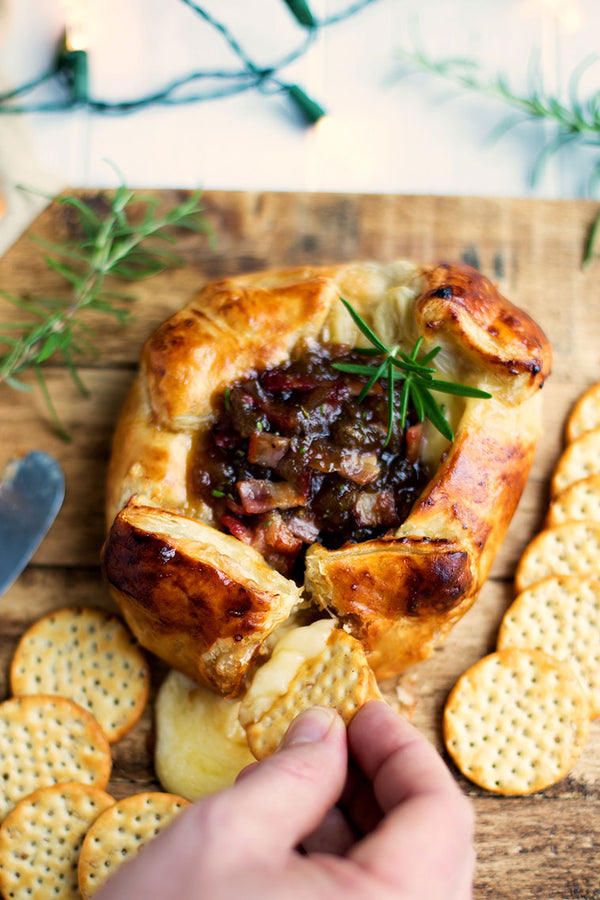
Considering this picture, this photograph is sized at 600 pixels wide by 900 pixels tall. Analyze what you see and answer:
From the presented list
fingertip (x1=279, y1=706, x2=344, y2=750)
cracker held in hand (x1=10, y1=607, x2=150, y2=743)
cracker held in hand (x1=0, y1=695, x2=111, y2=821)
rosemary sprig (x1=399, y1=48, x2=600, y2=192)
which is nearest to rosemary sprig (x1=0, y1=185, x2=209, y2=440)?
cracker held in hand (x1=10, y1=607, x2=150, y2=743)

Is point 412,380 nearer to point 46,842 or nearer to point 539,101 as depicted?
point 539,101

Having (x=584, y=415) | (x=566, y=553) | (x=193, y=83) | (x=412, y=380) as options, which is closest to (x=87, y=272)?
(x=193, y=83)

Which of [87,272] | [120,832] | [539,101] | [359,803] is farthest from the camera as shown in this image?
[539,101]

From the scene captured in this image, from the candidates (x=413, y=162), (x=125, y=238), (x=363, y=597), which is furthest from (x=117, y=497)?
(x=413, y=162)

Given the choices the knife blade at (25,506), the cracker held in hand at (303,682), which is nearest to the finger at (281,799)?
the cracker held in hand at (303,682)

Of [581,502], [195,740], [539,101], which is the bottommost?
[195,740]

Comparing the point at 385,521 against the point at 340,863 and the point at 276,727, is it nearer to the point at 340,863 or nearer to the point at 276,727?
the point at 276,727

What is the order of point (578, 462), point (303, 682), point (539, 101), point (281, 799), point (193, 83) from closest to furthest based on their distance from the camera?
point (281, 799) → point (303, 682) → point (578, 462) → point (539, 101) → point (193, 83)

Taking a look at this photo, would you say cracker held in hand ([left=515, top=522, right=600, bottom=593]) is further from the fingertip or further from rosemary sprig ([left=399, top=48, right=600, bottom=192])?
rosemary sprig ([left=399, top=48, right=600, bottom=192])
